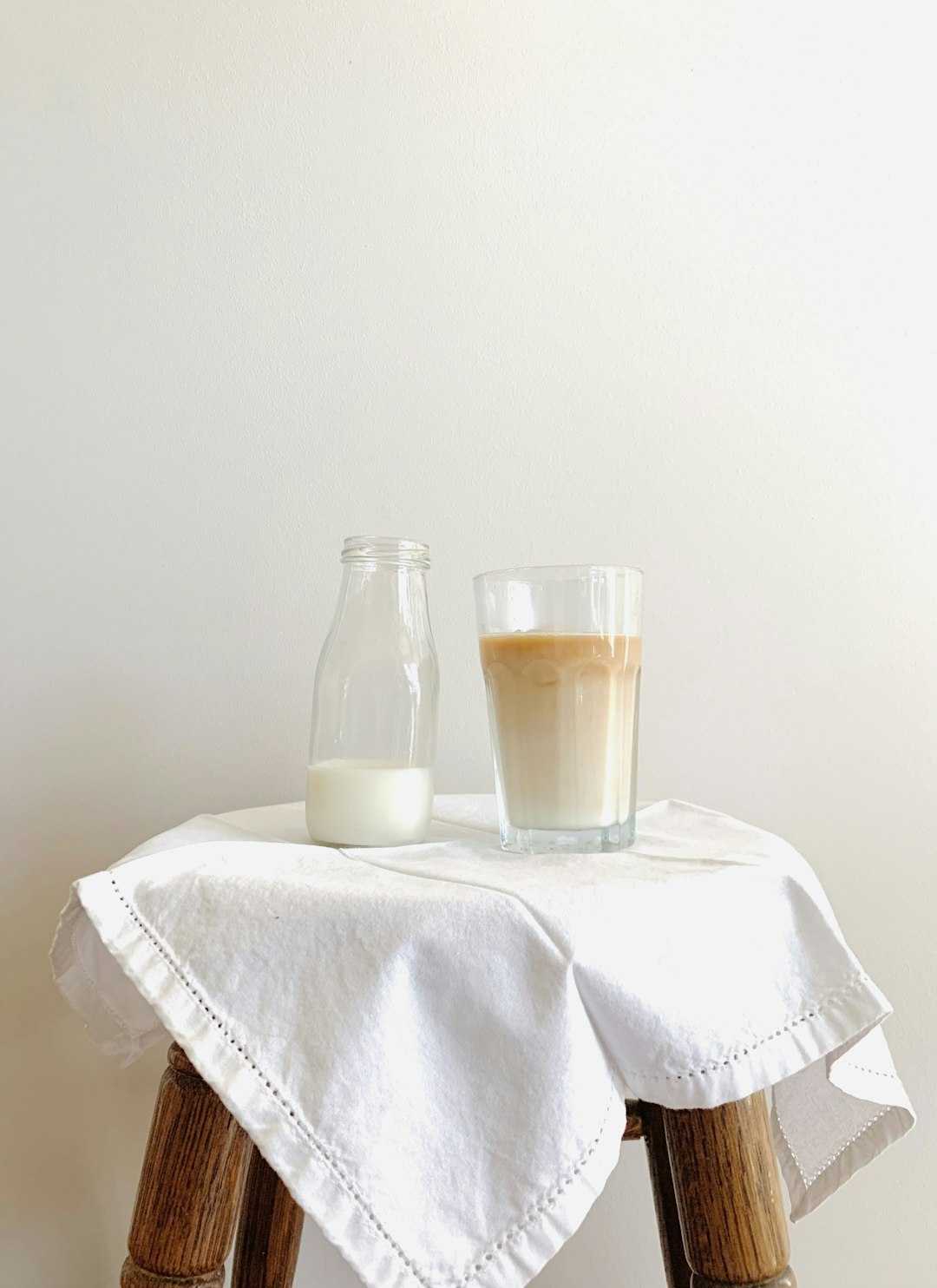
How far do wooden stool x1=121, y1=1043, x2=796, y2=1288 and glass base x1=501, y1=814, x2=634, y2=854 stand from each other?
0.50ft

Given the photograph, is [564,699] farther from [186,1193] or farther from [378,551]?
[186,1193]

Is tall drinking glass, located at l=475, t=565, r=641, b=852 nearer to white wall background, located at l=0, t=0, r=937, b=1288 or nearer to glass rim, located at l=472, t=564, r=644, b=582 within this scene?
glass rim, located at l=472, t=564, r=644, b=582

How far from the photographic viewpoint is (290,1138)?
44 centimetres

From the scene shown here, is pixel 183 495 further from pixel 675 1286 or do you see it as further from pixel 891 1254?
pixel 891 1254

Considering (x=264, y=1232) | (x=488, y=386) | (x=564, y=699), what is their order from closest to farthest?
(x=564, y=699), (x=264, y=1232), (x=488, y=386)

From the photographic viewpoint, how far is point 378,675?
0.68 meters

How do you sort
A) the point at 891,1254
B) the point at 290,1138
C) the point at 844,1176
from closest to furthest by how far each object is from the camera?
the point at 290,1138 → the point at 844,1176 → the point at 891,1254

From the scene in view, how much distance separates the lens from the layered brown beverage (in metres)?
0.62

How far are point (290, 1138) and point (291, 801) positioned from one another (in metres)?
0.50

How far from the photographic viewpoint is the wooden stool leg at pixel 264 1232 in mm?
759

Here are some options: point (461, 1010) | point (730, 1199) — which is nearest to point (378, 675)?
point (461, 1010)

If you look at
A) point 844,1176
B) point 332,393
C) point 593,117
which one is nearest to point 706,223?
point 593,117

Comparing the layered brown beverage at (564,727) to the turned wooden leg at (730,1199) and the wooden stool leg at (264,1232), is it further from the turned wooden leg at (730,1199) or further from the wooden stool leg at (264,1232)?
the wooden stool leg at (264,1232)

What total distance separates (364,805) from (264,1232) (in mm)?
380
